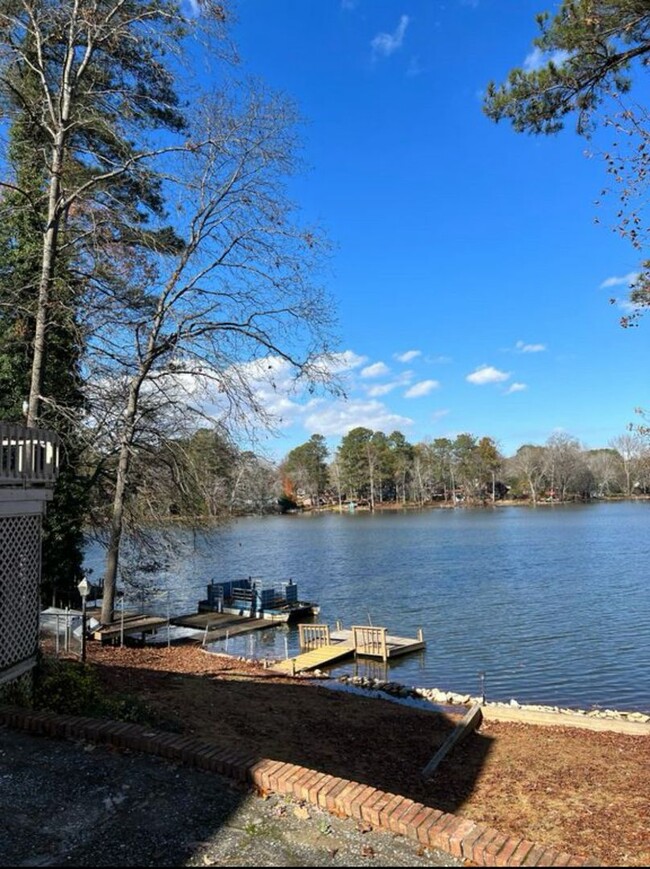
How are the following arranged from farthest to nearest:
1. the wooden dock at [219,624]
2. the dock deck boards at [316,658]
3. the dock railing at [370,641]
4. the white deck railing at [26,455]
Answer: the wooden dock at [219,624]
the dock railing at [370,641]
the dock deck boards at [316,658]
the white deck railing at [26,455]

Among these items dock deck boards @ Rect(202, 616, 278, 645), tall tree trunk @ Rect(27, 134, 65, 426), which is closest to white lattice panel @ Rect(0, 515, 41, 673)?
tall tree trunk @ Rect(27, 134, 65, 426)

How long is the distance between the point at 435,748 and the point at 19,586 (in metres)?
6.05

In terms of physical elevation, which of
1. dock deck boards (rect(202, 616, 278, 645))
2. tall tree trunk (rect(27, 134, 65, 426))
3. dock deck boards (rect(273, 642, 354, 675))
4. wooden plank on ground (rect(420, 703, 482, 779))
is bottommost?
dock deck boards (rect(202, 616, 278, 645))

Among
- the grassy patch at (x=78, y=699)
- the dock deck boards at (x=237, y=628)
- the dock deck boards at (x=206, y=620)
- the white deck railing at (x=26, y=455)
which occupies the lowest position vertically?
the dock deck boards at (x=237, y=628)

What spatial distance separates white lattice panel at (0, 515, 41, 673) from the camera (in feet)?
22.2

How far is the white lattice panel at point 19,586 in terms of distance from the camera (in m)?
6.77

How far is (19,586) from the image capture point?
23.2ft

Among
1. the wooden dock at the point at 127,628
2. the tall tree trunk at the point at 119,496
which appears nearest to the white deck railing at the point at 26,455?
the tall tree trunk at the point at 119,496

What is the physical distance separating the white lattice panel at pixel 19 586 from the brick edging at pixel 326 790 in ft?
3.02

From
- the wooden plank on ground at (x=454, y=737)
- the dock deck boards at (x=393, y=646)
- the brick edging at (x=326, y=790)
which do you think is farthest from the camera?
the dock deck boards at (x=393, y=646)

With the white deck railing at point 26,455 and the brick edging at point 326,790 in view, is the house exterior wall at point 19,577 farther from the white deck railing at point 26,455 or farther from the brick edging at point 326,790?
the brick edging at point 326,790

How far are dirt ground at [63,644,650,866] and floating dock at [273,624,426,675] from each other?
301 cm

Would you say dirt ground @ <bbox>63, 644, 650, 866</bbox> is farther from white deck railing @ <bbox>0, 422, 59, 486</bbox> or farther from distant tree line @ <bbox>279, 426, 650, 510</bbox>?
distant tree line @ <bbox>279, 426, 650, 510</bbox>

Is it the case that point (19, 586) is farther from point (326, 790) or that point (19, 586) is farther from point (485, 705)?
point (485, 705)
